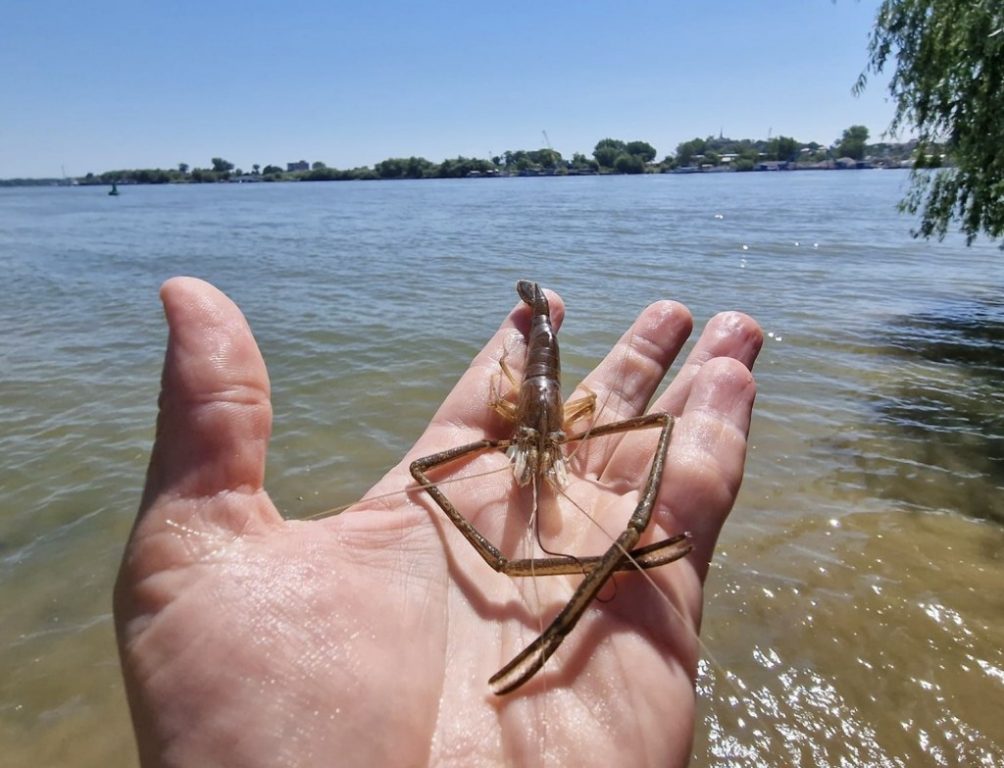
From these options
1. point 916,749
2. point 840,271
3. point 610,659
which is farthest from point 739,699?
point 840,271

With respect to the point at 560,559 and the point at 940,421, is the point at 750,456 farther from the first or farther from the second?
the point at 560,559

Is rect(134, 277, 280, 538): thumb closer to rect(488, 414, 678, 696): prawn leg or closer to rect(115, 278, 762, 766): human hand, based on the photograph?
rect(115, 278, 762, 766): human hand

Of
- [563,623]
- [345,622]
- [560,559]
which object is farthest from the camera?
[560,559]

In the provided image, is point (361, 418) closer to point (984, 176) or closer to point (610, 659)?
point (610, 659)

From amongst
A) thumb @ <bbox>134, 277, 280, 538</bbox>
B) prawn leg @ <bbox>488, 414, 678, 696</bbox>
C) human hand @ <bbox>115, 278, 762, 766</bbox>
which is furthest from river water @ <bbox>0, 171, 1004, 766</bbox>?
thumb @ <bbox>134, 277, 280, 538</bbox>

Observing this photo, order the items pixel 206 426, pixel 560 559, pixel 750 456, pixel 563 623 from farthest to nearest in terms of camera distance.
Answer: pixel 750 456 → pixel 560 559 → pixel 206 426 → pixel 563 623

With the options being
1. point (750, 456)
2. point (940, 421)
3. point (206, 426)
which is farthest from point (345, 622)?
point (940, 421)

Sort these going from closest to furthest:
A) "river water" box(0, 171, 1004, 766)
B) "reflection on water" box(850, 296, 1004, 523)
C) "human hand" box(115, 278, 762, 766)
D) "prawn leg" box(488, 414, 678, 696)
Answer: "human hand" box(115, 278, 762, 766) < "prawn leg" box(488, 414, 678, 696) < "river water" box(0, 171, 1004, 766) < "reflection on water" box(850, 296, 1004, 523)
